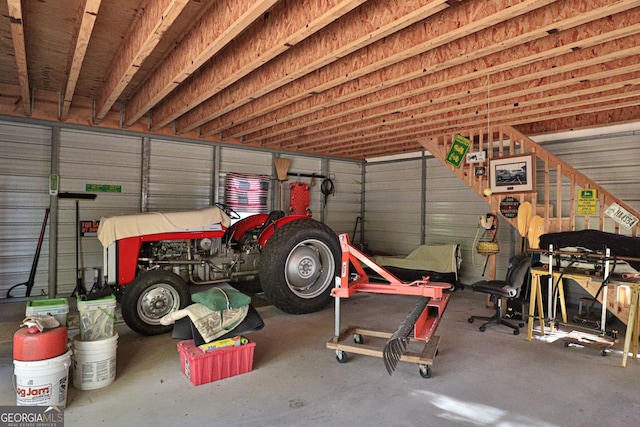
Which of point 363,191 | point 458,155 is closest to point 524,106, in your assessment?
point 458,155

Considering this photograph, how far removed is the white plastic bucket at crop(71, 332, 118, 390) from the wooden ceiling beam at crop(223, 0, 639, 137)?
3105 millimetres

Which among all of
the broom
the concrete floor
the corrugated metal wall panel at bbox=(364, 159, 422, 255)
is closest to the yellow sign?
the concrete floor

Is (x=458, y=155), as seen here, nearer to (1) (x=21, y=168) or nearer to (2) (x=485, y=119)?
(2) (x=485, y=119)

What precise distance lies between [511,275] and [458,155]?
7.58 feet

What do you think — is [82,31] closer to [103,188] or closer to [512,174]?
[103,188]

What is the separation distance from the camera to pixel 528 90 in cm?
397

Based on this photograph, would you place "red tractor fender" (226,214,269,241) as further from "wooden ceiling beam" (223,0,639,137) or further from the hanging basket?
the hanging basket

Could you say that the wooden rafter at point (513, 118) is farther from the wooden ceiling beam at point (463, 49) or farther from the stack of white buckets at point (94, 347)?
the stack of white buckets at point (94, 347)

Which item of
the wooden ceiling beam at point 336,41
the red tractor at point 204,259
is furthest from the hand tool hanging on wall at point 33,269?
the wooden ceiling beam at point 336,41

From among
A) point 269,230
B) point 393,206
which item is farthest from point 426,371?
point 393,206

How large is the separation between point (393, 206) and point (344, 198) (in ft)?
3.81

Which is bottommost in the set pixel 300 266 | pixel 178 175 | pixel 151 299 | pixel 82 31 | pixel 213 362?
pixel 213 362

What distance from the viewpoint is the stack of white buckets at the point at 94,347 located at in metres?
2.83

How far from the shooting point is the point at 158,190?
20.8 ft
